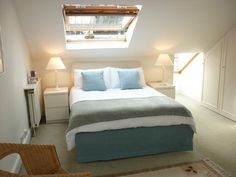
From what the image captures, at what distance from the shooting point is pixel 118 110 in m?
2.57

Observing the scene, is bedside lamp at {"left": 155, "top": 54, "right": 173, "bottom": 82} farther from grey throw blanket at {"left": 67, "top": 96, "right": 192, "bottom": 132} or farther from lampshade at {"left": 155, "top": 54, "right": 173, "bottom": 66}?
grey throw blanket at {"left": 67, "top": 96, "right": 192, "bottom": 132}

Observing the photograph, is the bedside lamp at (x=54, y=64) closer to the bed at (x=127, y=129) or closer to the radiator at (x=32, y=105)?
the radiator at (x=32, y=105)

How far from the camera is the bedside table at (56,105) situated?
3.65m

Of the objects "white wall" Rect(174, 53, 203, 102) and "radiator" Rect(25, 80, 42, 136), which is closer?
"radiator" Rect(25, 80, 42, 136)

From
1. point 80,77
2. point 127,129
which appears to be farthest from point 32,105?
point 127,129

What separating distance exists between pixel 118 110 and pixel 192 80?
3.21 metres

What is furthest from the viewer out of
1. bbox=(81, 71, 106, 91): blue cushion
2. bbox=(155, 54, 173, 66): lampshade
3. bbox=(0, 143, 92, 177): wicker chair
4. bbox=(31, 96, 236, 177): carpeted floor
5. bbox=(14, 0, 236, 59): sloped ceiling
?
bbox=(155, 54, 173, 66): lampshade

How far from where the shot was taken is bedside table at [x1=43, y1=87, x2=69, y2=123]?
12.0 feet

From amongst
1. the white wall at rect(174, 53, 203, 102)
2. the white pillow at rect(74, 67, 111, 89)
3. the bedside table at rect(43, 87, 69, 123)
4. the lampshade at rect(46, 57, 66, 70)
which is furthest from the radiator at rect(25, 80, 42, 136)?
the white wall at rect(174, 53, 203, 102)

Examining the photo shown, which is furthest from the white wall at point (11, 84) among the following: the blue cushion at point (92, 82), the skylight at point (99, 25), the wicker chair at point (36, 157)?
the blue cushion at point (92, 82)

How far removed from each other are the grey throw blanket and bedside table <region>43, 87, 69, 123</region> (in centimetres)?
90

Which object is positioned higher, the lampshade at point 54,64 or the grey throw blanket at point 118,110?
the lampshade at point 54,64

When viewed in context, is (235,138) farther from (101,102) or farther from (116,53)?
(116,53)

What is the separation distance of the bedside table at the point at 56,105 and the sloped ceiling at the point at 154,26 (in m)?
0.81
